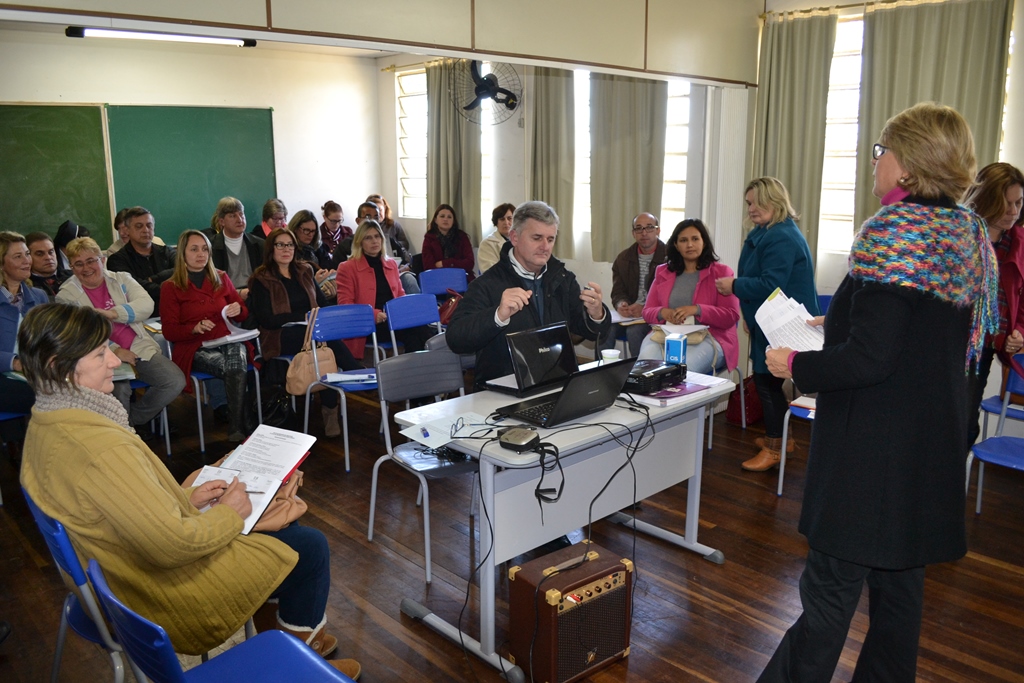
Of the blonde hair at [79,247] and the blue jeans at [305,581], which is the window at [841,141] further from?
the blonde hair at [79,247]

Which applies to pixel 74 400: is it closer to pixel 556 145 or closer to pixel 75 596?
pixel 75 596

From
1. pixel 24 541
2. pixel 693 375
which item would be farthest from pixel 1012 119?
pixel 24 541

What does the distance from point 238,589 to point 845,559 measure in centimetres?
149

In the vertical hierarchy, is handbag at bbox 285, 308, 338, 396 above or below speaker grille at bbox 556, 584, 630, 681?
above

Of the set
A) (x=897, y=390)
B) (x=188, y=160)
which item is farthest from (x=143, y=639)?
(x=188, y=160)

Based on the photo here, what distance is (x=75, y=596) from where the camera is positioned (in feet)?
6.52

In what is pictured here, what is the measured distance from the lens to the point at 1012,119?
14.3ft

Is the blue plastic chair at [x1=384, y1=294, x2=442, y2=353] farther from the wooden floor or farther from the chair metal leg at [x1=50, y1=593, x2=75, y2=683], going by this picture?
the chair metal leg at [x1=50, y1=593, x2=75, y2=683]

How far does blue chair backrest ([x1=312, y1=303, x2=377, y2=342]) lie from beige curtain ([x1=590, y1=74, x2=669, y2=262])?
2555 millimetres

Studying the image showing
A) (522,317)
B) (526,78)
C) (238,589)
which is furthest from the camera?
(526,78)

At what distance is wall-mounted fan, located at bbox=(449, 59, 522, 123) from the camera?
7.06 meters

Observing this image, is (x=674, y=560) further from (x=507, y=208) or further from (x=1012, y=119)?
(x=507, y=208)

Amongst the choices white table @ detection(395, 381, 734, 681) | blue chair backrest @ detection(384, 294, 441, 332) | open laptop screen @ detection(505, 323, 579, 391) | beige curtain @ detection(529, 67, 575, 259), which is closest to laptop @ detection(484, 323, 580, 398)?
open laptop screen @ detection(505, 323, 579, 391)

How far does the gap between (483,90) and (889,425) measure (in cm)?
588
